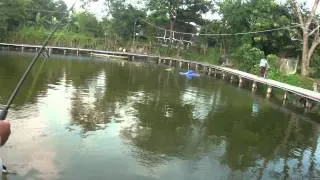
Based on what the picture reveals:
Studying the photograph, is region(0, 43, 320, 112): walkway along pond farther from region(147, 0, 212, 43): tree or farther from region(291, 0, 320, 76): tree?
region(147, 0, 212, 43): tree

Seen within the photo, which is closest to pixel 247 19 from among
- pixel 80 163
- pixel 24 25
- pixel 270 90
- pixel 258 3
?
pixel 258 3

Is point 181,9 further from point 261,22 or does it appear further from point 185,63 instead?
point 261,22

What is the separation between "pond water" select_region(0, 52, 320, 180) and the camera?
1126 cm

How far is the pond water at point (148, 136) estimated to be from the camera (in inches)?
443

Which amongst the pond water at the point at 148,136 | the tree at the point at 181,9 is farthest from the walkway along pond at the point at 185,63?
the pond water at the point at 148,136

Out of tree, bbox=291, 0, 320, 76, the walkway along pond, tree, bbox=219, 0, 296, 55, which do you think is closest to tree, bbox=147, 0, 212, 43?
the walkway along pond

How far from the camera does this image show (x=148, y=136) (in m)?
14.4

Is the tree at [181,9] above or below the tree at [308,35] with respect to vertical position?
above

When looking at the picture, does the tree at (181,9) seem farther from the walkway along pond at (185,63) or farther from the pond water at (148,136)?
the pond water at (148,136)

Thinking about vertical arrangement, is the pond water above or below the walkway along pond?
below

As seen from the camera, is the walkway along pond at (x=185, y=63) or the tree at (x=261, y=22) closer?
the walkway along pond at (x=185, y=63)

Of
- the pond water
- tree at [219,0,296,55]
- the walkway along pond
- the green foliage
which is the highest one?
tree at [219,0,296,55]

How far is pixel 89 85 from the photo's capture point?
2527 cm

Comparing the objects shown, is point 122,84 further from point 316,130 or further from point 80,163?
point 80,163
